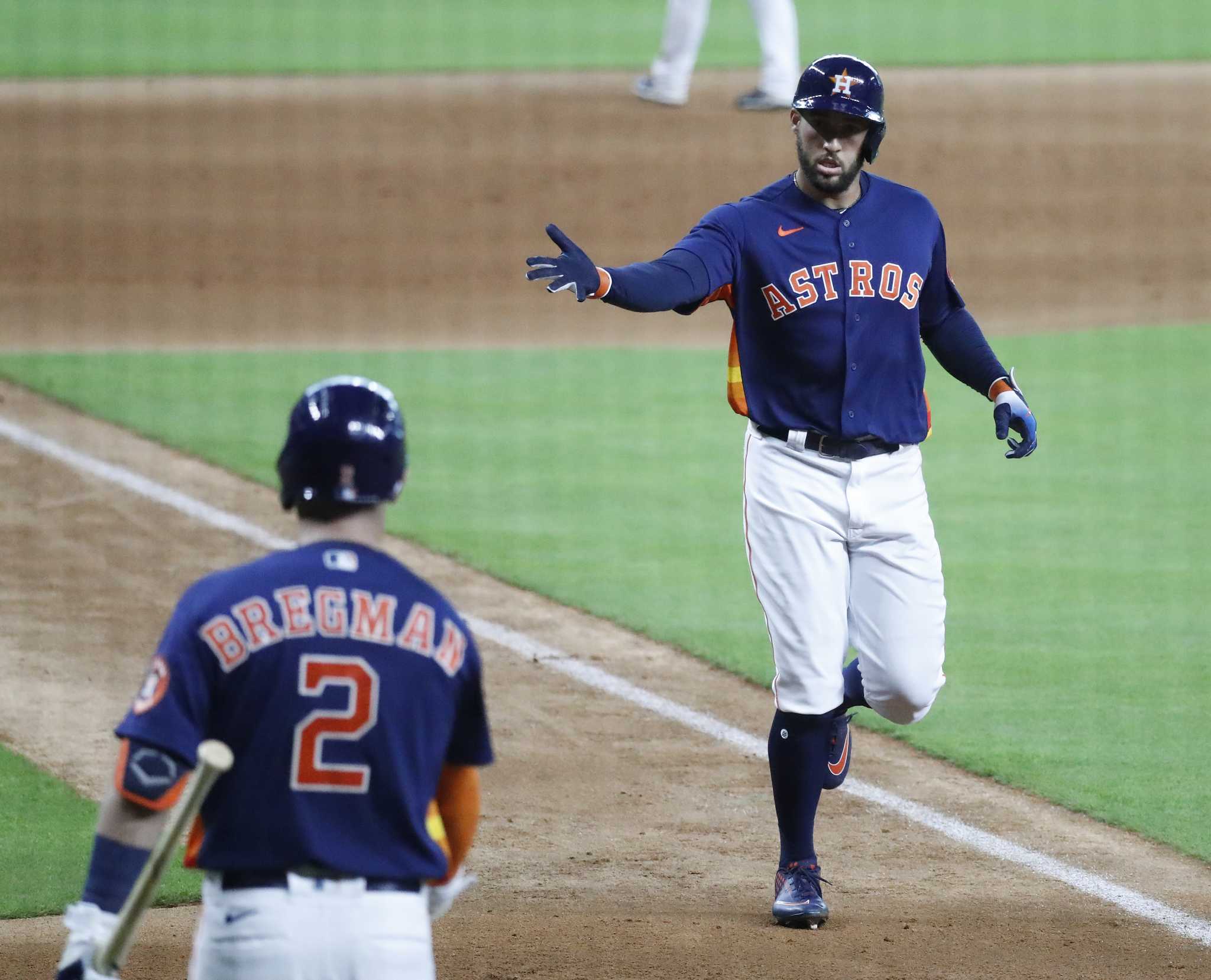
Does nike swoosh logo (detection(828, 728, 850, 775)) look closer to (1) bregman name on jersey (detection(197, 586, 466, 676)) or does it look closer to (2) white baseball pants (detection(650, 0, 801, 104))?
(1) bregman name on jersey (detection(197, 586, 466, 676))

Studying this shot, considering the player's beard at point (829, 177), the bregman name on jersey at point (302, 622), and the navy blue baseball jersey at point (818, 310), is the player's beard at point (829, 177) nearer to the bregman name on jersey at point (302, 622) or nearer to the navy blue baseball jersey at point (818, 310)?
the navy blue baseball jersey at point (818, 310)

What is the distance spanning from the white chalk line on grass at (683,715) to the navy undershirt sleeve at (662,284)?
6.17 ft

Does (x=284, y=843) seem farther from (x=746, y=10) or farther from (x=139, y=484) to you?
(x=746, y=10)

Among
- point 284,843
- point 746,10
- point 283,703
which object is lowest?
point 284,843

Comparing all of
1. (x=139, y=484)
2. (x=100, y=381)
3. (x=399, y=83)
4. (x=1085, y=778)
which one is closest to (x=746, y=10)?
(x=399, y=83)

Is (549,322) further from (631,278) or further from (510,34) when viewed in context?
(510,34)

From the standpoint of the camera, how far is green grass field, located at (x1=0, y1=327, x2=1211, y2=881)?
690 cm

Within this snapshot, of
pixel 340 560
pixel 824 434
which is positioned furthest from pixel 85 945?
pixel 824 434

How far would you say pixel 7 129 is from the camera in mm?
19594

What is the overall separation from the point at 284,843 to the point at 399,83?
19.7 metres

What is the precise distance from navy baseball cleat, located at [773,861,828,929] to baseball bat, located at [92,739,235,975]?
240cm

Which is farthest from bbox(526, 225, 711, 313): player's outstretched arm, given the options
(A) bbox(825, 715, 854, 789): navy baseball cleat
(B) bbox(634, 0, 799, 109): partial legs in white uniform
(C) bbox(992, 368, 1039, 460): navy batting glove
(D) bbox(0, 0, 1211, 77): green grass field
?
(D) bbox(0, 0, 1211, 77): green grass field

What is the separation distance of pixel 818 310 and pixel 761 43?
1415cm

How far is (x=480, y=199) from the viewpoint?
17281 millimetres
